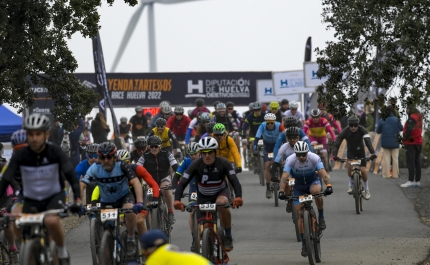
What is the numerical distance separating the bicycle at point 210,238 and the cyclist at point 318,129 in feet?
41.4

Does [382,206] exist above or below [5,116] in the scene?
below

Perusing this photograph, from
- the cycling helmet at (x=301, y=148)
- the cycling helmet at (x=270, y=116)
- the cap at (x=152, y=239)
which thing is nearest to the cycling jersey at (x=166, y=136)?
the cycling helmet at (x=270, y=116)

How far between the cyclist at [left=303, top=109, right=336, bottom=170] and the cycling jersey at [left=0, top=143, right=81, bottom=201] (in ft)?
50.9

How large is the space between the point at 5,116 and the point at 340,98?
13089 millimetres

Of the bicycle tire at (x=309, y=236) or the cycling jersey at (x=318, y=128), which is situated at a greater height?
the cycling jersey at (x=318, y=128)

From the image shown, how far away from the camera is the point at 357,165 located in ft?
75.1

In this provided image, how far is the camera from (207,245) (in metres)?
13.5

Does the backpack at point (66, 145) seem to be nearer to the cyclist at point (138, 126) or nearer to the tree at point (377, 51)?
the cyclist at point (138, 126)

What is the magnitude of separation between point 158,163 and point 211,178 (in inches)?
172

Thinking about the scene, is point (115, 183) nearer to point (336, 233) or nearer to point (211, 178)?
point (211, 178)

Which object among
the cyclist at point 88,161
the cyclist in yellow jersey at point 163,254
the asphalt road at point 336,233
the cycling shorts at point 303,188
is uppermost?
the cyclist at point 88,161

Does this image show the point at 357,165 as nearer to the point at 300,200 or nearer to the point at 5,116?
the point at 300,200

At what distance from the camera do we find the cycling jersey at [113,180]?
553 inches

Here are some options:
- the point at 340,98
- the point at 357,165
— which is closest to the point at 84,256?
the point at 340,98
